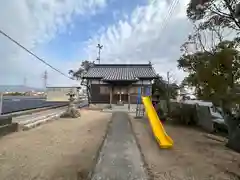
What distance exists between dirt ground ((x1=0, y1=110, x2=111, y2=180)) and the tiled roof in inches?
616

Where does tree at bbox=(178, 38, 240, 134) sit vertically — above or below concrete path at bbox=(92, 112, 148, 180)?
above

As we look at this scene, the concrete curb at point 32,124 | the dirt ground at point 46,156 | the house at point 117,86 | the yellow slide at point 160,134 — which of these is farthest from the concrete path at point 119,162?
the house at point 117,86

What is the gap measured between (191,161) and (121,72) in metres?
21.2

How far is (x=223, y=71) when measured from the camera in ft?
20.7

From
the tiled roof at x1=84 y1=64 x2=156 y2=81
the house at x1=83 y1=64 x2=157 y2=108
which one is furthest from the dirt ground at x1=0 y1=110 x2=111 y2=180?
the tiled roof at x1=84 y1=64 x2=156 y2=81

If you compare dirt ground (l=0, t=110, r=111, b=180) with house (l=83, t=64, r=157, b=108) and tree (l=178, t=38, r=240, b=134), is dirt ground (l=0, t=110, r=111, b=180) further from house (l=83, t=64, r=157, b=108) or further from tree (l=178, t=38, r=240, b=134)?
house (l=83, t=64, r=157, b=108)

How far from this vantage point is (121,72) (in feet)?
83.8

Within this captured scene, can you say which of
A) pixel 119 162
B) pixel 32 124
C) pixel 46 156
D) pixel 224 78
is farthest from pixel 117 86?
pixel 119 162

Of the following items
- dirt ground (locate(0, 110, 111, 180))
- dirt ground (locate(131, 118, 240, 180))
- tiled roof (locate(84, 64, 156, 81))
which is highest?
tiled roof (locate(84, 64, 156, 81))

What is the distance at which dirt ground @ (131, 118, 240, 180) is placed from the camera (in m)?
3.93

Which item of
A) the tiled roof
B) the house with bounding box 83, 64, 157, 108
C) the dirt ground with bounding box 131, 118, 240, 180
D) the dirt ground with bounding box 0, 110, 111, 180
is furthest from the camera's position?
the tiled roof

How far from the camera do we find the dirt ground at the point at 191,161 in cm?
393

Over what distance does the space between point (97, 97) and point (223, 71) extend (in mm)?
18106

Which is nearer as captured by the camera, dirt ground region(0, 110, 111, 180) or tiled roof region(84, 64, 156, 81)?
dirt ground region(0, 110, 111, 180)
